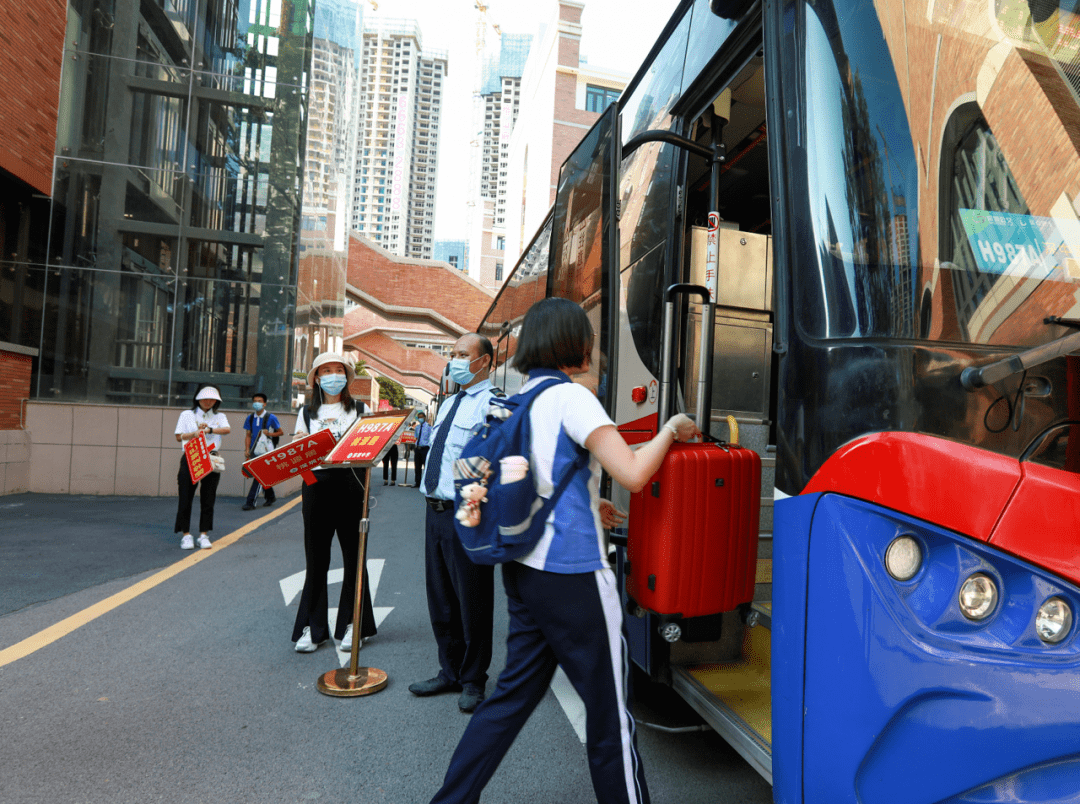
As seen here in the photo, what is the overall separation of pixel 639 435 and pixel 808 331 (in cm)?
147

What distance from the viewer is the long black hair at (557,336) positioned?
2143 mm

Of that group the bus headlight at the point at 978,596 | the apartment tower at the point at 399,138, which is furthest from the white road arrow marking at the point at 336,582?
the apartment tower at the point at 399,138

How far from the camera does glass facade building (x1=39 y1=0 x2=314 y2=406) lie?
38.8ft

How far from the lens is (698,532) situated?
2301 millimetres

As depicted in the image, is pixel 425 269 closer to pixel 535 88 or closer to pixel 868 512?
pixel 868 512

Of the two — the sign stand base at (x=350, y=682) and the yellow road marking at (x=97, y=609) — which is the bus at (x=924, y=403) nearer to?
the sign stand base at (x=350, y=682)

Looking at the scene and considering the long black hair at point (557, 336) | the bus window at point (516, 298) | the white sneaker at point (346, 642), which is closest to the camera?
the long black hair at point (557, 336)

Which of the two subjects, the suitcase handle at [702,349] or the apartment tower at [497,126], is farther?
the apartment tower at [497,126]

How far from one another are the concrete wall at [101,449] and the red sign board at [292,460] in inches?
353

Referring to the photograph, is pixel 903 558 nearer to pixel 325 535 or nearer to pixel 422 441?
pixel 325 535

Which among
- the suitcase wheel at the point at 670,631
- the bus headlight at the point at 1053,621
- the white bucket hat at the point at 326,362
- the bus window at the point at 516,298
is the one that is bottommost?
the suitcase wheel at the point at 670,631

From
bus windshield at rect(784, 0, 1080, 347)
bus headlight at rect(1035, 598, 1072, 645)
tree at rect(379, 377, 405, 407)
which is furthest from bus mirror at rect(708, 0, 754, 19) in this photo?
tree at rect(379, 377, 405, 407)

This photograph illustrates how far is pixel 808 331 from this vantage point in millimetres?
1886

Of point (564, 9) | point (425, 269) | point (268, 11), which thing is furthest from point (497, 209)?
point (268, 11)
